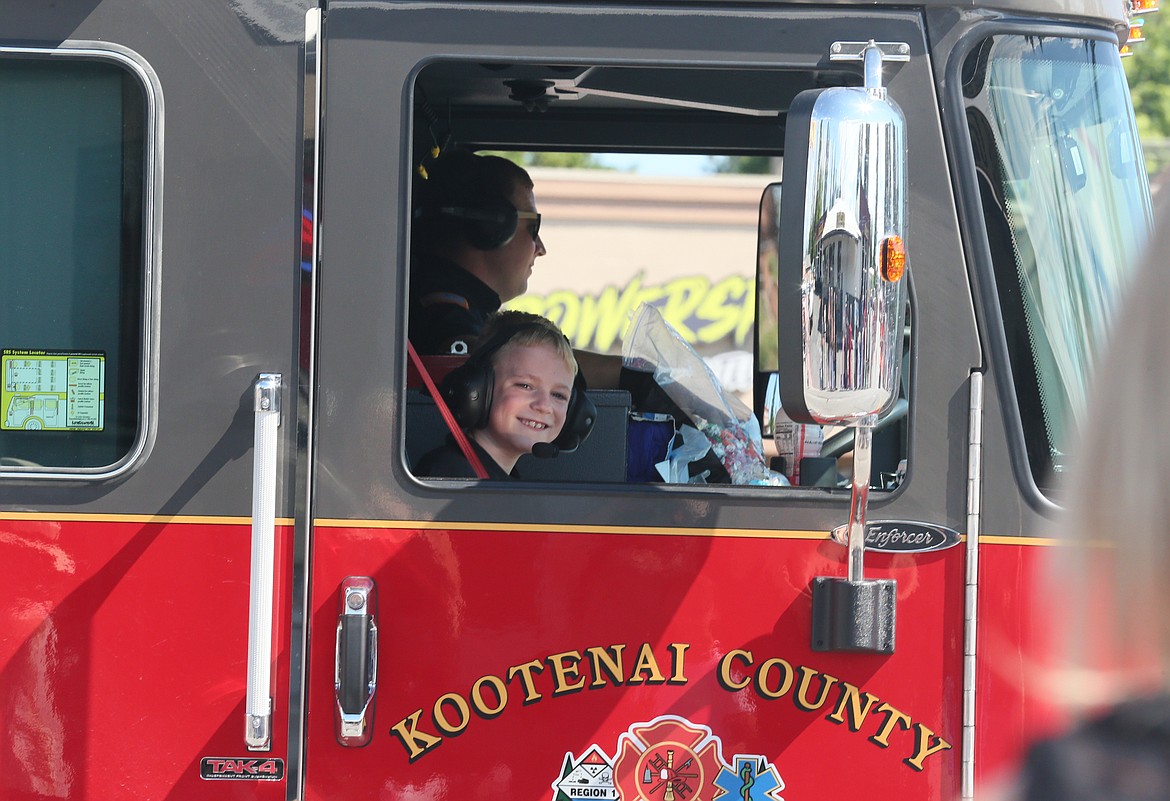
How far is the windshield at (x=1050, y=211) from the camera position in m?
2.07

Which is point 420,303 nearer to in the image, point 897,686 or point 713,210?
point 897,686

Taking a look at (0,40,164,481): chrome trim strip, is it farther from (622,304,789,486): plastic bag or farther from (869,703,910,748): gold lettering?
(869,703,910,748): gold lettering

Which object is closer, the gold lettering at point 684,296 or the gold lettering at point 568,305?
the gold lettering at point 568,305

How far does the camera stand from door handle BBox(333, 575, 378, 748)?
198 centimetres

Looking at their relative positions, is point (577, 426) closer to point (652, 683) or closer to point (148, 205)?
point (652, 683)

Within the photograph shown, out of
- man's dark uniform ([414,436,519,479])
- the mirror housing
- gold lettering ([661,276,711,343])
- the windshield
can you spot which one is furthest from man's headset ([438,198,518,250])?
gold lettering ([661,276,711,343])

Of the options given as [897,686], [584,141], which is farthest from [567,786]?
[584,141]

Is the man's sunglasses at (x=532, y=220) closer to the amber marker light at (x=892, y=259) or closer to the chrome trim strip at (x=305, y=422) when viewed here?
the chrome trim strip at (x=305, y=422)

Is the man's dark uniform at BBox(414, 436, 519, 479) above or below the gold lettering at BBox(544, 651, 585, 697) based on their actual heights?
above

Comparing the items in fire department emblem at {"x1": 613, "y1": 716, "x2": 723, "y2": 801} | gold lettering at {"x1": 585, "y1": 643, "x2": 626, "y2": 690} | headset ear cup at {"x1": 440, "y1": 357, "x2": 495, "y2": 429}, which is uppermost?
headset ear cup at {"x1": 440, "y1": 357, "x2": 495, "y2": 429}

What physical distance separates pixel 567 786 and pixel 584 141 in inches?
77.0

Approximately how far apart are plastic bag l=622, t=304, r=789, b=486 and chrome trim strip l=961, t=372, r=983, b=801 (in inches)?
16.8

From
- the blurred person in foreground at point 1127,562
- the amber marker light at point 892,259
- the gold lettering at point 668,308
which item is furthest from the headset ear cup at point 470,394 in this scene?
the gold lettering at point 668,308

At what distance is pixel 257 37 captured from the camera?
2.07 meters
